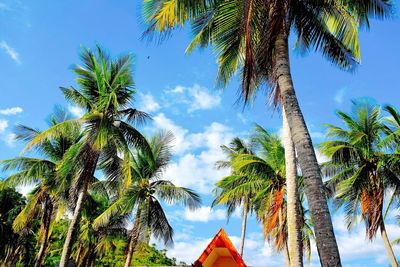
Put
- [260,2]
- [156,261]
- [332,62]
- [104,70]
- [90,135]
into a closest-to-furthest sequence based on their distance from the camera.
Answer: [260,2], [332,62], [90,135], [104,70], [156,261]

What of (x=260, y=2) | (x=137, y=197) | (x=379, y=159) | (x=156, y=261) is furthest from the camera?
(x=156, y=261)

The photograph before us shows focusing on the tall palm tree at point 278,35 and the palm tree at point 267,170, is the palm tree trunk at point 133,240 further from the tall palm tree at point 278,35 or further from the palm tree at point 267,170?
the tall palm tree at point 278,35

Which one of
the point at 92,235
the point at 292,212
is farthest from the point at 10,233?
the point at 292,212

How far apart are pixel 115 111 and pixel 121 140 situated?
1287 millimetres

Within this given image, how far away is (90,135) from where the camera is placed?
15.9 m

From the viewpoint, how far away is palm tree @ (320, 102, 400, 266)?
19.3 meters

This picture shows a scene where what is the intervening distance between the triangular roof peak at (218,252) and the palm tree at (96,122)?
588 cm

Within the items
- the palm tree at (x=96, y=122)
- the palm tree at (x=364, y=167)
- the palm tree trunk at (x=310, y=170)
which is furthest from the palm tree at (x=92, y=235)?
the palm tree trunk at (x=310, y=170)

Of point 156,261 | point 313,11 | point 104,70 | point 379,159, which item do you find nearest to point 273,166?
point 379,159

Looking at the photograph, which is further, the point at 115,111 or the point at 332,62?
the point at 115,111

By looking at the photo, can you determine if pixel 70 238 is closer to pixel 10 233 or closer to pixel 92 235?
pixel 10 233

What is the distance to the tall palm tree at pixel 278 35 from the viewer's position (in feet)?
23.7

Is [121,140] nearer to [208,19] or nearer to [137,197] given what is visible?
[137,197]

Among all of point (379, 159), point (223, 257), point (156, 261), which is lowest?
point (223, 257)
